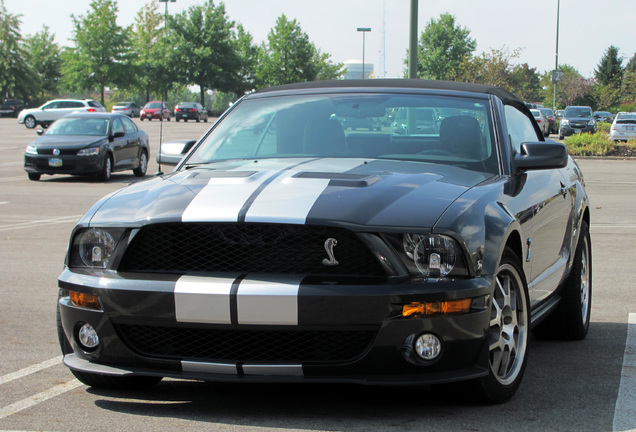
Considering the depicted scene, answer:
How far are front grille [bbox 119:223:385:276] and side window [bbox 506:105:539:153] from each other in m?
1.91

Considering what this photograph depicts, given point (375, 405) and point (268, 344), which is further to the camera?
point (375, 405)

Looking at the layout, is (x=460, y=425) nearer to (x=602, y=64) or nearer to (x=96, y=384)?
(x=96, y=384)

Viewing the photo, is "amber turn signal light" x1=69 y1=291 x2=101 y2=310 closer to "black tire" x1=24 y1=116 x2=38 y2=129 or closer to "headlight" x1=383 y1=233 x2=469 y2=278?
"headlight" x1=383 y1=233 x2=469 y2=278

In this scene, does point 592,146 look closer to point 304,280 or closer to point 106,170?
point 106,170

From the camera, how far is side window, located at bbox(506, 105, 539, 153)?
18.7 feet

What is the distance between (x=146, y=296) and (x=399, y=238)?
108 cm

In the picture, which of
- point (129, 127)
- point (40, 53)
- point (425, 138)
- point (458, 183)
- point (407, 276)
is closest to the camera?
point (407, 276)

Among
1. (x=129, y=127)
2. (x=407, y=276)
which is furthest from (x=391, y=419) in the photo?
(x=129, y=127)

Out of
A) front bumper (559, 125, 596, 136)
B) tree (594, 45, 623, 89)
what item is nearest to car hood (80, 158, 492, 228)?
front bumper (559, 125, 596, 136)

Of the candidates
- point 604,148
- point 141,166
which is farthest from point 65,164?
point 604,148

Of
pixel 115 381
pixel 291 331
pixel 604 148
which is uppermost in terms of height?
pixel 291 331

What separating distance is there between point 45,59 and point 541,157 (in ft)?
346

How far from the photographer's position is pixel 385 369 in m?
3.95

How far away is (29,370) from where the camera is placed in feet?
16.5
